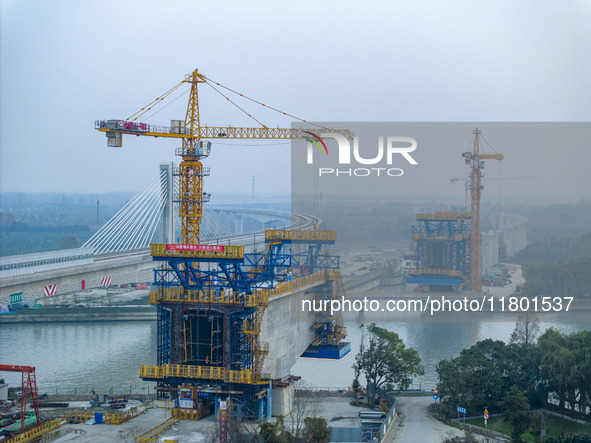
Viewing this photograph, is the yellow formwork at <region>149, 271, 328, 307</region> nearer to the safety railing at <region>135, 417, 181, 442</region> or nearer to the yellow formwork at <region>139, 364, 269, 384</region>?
the yellow formwork at <region>139, 364, 269, 384</region>

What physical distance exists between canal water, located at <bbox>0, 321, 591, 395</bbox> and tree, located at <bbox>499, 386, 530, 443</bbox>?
3918 millimetres

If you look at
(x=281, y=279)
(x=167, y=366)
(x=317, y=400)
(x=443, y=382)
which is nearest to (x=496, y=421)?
(x=443, y=382)

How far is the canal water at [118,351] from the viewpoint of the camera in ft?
62.8

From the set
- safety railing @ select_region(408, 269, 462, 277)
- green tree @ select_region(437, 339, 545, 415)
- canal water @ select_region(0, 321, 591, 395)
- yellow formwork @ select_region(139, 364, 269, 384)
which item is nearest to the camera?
yellow formwork @ select_region(139, 364, 269, 384)

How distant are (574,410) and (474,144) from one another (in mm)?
27796

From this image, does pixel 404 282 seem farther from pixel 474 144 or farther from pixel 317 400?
pixel 317 400

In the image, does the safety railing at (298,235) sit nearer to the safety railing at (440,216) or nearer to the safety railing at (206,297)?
the safety railing at (206,297)

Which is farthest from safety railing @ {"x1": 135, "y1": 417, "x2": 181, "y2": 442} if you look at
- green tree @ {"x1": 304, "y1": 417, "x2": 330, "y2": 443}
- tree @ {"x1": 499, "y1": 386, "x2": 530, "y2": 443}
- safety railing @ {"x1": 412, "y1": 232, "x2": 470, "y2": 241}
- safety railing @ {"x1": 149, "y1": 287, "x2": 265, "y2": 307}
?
safety railing @ {"x1": 412, "y1": 232, "x2": 470, "y2": 241}

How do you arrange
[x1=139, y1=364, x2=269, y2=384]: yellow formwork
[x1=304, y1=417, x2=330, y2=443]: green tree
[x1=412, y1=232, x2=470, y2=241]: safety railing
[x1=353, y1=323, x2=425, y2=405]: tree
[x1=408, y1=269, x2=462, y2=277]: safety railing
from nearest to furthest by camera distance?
[x1=304, y1=417, x2=330, y2=443]: green tree, [x1=139, y1=364, x2=269, y2=384]: yellow formwork, [x1=353, y1=323, x2=425, y2=405]: tree, [x1=412, y1=232, x2=470, y2=241]: safety railing, [x1=408, y1=269, x2=462, y2=277]: safety railing

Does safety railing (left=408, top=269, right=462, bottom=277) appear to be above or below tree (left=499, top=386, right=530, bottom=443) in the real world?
above

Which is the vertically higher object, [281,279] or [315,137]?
[315,137]

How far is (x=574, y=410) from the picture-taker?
592 inches

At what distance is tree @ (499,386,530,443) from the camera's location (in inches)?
528

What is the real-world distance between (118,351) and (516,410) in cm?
1322
